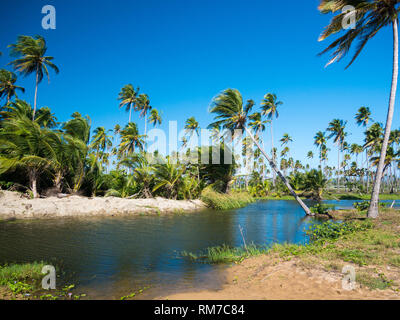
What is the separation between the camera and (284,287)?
4.18m

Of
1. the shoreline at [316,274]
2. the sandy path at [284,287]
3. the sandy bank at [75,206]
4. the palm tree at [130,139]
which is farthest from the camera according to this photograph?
the palm tree at [130,139]

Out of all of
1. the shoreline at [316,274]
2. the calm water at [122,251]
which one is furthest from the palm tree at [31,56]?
the shoreline at [316,274]

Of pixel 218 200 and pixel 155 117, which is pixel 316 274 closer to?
pixel 218 200

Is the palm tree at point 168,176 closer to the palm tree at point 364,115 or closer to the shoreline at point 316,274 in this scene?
the shoreline at point 316,274

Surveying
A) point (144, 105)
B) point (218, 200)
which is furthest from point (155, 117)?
point (218, 200)

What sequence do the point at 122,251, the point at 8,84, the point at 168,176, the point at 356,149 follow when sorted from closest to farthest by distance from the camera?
the point at 122,251 → the point at 168,176 → the point at 8,84 → the point at 356,149

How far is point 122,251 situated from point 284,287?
19.3ft

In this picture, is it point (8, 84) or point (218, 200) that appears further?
point (8, 84)

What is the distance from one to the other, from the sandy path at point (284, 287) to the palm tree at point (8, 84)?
116ft

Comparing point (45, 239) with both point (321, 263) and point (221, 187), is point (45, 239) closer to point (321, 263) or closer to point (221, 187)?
point (321, 263)

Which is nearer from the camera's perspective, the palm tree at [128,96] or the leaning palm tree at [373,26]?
the leaning palm tree at [373,26]

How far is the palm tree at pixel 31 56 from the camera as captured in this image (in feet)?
77.6

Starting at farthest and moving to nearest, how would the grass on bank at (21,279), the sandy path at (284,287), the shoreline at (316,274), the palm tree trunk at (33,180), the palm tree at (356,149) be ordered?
the palm tree at (356,149) → the palm tree trunk at (33,180) → the grass on bank at (21,279) → the shoreline at (316,274) → the sandy path at (284,287)

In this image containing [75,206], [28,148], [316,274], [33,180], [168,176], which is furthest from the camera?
[168,176]
